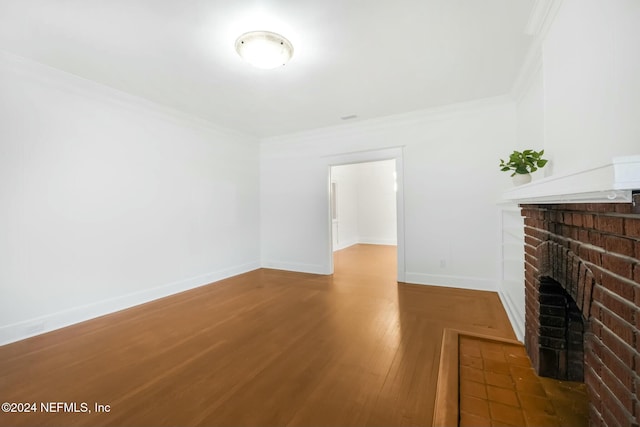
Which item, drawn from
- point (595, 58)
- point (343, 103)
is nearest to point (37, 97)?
point (343, 103)

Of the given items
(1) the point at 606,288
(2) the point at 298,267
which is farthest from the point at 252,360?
(2) the point at 298,267

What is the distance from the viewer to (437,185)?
3.90 meters

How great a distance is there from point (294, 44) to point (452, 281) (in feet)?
11.8

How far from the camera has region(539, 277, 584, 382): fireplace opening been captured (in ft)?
5.88

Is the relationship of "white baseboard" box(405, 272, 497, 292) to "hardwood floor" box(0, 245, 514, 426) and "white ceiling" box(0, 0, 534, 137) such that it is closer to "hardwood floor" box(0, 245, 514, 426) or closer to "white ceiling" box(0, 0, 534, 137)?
"hardwood floor" box(0, 245, 514, 426)

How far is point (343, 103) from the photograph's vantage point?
Answer: 3.60m

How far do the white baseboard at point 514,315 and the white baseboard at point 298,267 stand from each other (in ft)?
8.54

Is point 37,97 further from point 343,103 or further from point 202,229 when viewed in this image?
point 343,103

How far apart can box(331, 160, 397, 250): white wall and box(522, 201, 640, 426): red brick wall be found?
261 inches

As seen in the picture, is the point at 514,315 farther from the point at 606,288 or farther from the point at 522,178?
the point at 606,288

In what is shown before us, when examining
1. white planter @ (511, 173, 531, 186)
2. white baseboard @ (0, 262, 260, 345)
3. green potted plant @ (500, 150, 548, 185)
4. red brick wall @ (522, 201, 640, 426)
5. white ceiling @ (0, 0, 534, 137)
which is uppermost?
white ceiling @ (0, 0, 534, 137)

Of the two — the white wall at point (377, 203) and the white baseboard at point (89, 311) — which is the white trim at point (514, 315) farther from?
the white wall at point (377, 203)

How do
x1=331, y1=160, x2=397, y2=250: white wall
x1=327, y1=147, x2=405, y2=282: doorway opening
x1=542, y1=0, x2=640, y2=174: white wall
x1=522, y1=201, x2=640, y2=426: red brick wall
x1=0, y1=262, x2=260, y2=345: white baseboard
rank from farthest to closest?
x1=331, y1=160, x2=397, y2=250: white wall → x1=327, y1=147, x2=405, y2=282: doorway opening → x1=0, y1=262, x2=260, y2=345: white baseboard → x1=542, y1=0, x2=640, y2=174: white wall → x1=522, y1=201, x2=640, y2=426: red brick wall

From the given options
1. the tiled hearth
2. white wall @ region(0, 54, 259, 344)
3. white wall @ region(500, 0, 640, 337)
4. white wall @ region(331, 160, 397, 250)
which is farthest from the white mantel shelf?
white wall @ region(331, 160, 397, 250)
